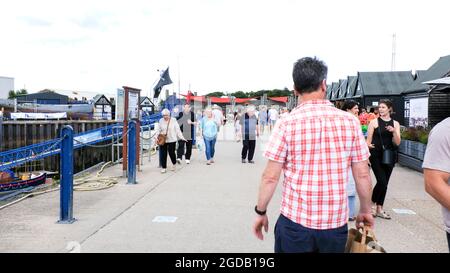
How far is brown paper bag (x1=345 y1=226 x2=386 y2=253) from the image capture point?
8.76ft

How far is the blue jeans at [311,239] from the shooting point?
2.70 metres

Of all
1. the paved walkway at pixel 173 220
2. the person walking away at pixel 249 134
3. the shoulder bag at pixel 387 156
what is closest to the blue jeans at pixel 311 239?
the paved walkway at pixel 173 220

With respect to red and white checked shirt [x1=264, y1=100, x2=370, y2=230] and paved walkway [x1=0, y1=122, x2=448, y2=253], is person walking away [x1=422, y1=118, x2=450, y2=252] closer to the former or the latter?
red and white checked shirt [x1=264, y1=100, x2=370, y2=230]

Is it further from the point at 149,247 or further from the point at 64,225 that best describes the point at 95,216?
the point at 149,247

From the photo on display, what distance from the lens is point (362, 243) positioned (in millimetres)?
2715

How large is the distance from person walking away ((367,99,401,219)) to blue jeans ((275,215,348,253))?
3.97m

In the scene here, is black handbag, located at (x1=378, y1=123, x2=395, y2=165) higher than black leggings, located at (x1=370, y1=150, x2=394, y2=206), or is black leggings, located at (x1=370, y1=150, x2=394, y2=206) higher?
black handbag, located at (x1=378, y1=123, x2=395, y2=165)

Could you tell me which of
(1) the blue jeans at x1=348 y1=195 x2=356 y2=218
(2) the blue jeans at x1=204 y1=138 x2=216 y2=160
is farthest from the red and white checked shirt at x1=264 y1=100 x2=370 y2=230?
(2) the blue jeans at x1=204 y1=138 x2=216 y2=160

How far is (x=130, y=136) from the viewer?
962 cm

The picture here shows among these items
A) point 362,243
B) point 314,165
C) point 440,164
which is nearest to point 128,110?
point 314,165

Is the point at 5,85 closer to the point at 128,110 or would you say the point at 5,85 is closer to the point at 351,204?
the point at 128,110

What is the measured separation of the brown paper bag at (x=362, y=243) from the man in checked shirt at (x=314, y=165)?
0.06 metres

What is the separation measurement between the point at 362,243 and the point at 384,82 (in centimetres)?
3336
